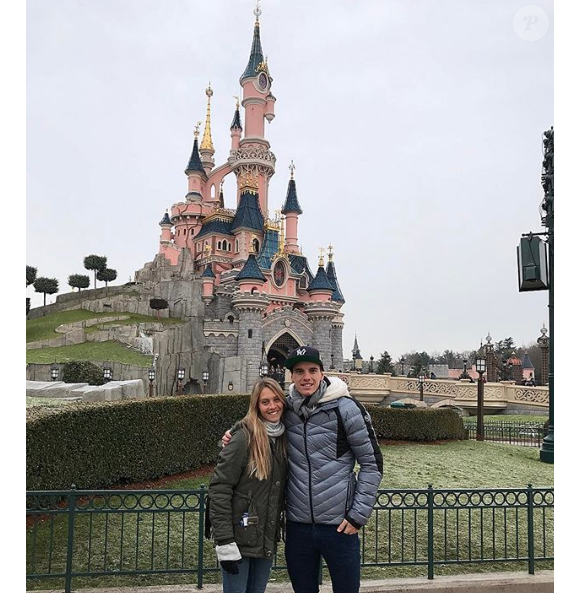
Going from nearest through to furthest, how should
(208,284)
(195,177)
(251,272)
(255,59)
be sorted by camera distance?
(251,272), (208,284), (255,59), (195,177)

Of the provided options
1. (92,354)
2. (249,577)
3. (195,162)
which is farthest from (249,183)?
(249,577)

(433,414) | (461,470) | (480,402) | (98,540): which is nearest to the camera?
(98,540)

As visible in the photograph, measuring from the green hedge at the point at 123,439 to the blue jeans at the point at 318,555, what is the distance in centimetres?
422

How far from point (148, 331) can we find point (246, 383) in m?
8.49

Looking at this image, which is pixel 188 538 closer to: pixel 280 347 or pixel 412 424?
pixel 412 424

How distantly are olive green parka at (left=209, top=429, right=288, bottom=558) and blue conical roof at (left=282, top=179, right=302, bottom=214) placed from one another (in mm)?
50986

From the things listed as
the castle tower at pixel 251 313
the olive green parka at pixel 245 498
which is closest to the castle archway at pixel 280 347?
the castle tower at pixel 251 313

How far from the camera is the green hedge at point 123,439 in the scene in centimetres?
693

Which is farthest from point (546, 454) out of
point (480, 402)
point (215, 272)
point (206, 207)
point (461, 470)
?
point (206, 207)

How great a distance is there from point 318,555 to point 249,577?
1.66ft

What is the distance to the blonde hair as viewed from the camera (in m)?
3.52

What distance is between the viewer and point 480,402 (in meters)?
16.8

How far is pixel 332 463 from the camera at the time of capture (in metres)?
3.57
